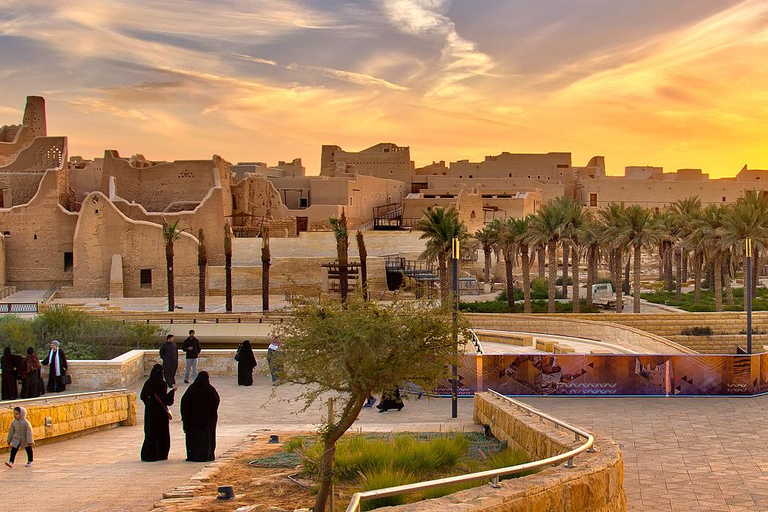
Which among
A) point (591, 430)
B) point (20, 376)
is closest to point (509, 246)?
point (20, 376)

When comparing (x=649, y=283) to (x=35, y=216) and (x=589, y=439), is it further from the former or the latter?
(x=589, y=439)

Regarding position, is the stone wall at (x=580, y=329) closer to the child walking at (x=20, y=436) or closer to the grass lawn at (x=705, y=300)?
the grass lawn at (x=705, y=300)

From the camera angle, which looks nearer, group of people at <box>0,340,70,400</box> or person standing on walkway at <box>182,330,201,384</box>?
group of people at <box>0,340,70,400</box>

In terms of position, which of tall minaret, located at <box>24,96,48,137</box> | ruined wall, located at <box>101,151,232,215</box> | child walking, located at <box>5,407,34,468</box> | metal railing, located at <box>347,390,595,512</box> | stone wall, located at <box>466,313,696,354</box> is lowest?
stone wall, located at <box>466,313,696,354</box>

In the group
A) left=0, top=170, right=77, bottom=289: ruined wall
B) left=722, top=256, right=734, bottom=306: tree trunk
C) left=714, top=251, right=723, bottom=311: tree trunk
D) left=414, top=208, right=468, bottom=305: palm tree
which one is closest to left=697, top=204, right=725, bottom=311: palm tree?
left=714, top=251, right=723, bottom=311: tree trunk

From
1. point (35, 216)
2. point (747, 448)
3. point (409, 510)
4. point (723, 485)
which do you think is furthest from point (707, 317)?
point (35, 216)

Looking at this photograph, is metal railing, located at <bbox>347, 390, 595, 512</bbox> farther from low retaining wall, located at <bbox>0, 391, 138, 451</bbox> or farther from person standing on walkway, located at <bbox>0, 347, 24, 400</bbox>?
person standing on walkway, located at <bbox>0, 347, 24, 400</bbox>

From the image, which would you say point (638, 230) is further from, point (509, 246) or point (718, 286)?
point (509, 246)

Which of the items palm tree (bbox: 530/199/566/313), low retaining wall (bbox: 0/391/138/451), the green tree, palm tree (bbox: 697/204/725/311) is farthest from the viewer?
palm tree (bbox: 697/204/725/311)

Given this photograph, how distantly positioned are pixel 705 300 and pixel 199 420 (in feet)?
105

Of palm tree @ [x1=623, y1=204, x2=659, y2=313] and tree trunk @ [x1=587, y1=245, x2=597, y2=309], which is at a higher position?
palm tree @ [x1=623, y1=204, x2=659, y2=313]

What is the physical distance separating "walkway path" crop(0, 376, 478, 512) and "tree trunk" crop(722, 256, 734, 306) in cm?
2360

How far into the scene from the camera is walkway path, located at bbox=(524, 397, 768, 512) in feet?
28.7

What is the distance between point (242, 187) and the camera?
49656 millimetres
